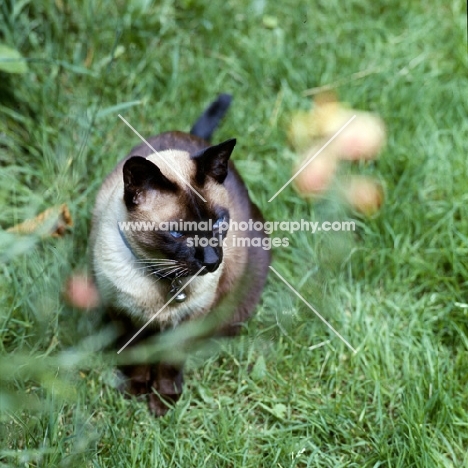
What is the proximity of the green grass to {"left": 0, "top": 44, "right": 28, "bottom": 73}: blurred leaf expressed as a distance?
0.06m

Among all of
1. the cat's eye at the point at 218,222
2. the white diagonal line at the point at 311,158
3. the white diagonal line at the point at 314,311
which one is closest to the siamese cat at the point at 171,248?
the cat's eye at the point at 218,222

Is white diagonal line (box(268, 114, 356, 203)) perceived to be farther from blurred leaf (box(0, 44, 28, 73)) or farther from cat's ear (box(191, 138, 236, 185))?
blurred leaf (box(0, 44, 28, 73))

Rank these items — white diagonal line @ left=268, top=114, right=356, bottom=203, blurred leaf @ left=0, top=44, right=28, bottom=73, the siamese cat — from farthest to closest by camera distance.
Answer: white diagonal line @ left=268, top=114, right=356, bottom=203 → blurred leaf @ left=0, top=44, right=28, bottom=73 → the siamese cat

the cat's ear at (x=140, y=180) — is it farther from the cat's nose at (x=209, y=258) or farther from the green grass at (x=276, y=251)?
the green grass at (x=276, y=251)

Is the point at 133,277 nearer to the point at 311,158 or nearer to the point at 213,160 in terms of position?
the point at 213,160

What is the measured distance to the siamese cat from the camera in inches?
92.9

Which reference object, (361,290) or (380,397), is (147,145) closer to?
(361,290)

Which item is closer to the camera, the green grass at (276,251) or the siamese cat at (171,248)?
the siamese cat at (171,248)

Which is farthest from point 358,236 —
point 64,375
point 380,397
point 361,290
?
point 64,375

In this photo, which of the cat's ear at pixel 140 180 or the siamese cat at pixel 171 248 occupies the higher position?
the cat's ear at pixel 140 180

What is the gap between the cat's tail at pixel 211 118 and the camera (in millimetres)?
3201

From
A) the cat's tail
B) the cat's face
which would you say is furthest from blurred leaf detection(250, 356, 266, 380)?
the cat's tail

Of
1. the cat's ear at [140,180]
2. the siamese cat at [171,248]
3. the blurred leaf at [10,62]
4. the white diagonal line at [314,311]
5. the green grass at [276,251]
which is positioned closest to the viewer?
the cat's ear at [140,180]

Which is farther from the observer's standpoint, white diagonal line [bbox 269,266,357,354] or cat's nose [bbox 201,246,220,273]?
white diagonal line [bbox 269,266,357,354]
